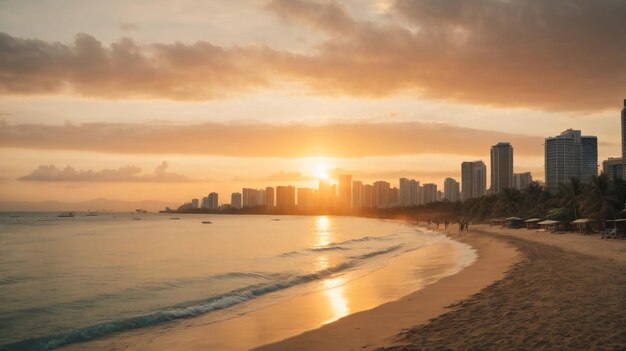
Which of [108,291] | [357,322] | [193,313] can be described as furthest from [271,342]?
[108,291]

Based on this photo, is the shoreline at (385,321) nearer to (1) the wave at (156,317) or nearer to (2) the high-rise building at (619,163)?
(1) the wave at (156,317)

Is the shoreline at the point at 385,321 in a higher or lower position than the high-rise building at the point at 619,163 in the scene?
lower

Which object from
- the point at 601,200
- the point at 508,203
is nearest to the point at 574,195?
the point at 601,200

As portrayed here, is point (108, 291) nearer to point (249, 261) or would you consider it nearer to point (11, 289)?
point (11, 289)

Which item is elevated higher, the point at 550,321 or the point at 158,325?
the point at 550,321

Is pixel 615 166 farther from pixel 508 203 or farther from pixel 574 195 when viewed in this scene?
pixel 574 195

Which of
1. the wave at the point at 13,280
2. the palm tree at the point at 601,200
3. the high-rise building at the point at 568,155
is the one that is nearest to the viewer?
the wave at the point at 13,280

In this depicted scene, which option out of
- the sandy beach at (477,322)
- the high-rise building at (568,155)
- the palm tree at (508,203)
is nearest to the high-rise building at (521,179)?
the high-rise building at (568,155)
